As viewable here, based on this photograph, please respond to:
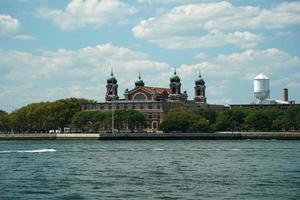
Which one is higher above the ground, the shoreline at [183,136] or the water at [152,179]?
the shoreline at [183,136]

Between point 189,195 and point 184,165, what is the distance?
24.6 metres

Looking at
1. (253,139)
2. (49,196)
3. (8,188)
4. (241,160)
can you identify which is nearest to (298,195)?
(49,196)

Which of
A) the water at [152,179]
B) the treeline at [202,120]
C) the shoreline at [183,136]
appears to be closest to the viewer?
the water at [152,179]

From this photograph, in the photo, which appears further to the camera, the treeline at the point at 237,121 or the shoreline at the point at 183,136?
the treeline at the point at 237,121

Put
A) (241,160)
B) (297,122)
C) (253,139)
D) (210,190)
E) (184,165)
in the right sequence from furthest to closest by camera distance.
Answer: (297,122), (253,139), (241,160), (184,165), (210,190)

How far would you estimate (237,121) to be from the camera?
182500mm

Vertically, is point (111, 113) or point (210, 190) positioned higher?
point (111, 113)

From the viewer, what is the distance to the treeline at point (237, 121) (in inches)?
6939

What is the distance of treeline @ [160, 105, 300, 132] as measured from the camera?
176250 mm

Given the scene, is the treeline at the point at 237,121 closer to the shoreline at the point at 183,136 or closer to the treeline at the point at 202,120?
the treeline at the point at 202,120

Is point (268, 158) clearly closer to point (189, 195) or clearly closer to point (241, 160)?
point (241, 160)

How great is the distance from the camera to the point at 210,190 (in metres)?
49.8

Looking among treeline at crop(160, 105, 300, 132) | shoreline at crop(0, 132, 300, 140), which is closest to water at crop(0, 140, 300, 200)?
shoreline at crop(0, 132, 300, 140)

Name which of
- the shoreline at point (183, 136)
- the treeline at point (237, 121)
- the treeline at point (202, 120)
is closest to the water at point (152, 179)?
the shoreline at point (183, 136)
